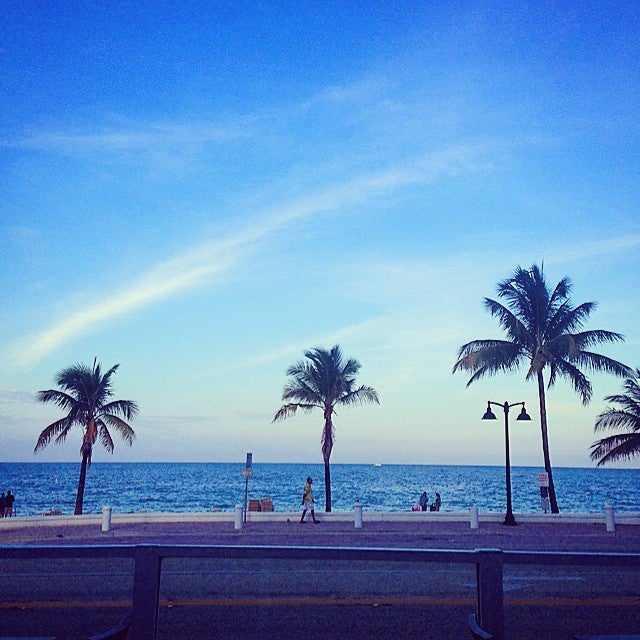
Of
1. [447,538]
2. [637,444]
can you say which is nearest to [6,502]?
[447,538]

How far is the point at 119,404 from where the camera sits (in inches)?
1265

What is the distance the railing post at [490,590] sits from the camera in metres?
2.78

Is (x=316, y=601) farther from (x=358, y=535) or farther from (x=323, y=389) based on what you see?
(x=323, y=389)

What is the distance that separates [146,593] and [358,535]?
1930 centimetres

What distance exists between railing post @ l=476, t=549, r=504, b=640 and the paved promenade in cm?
1584

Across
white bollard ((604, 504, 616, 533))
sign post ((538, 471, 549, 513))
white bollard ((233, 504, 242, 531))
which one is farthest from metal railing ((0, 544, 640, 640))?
sign post ((538, 471, 549, 513))

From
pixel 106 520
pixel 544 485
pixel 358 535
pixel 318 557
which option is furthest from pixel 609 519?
pixel 318 557

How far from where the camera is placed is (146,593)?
2887mm

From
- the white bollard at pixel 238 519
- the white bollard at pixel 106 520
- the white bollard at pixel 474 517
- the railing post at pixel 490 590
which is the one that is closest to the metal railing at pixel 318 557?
the railing post at pixel 490 590

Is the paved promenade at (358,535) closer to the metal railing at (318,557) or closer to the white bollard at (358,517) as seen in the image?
the white bollard at (358,517)

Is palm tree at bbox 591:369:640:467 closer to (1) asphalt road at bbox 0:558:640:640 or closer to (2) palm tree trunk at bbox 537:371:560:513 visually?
(2) palm tree trunk at bbox 537:371:560:513

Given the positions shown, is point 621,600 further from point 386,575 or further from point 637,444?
point 637,444

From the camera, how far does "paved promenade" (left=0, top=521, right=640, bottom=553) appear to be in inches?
733

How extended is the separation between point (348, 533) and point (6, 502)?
793 inches
